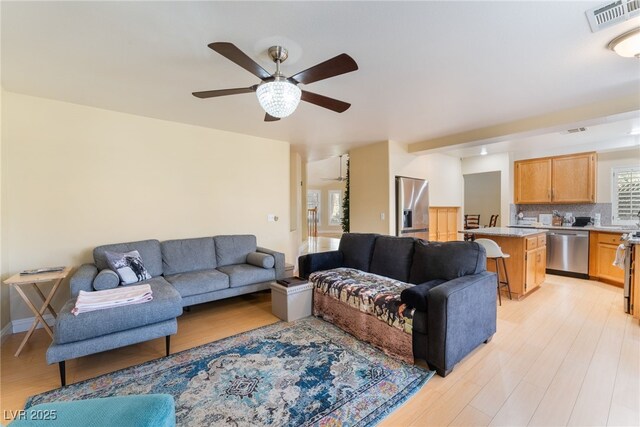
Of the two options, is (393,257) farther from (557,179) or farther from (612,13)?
(557,179)

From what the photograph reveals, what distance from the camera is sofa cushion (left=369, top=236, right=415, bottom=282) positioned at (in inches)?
117

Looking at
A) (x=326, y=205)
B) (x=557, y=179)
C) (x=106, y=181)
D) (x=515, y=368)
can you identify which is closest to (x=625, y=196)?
(x=557, y=179)

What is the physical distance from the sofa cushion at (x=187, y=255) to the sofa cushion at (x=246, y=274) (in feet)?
0.79

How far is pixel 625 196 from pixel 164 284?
284 inches

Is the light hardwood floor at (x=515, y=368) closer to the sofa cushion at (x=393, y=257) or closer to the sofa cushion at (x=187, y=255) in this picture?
the sofa cushion at (x=187, y=255)

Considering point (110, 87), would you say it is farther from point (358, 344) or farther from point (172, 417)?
point (358, 344)

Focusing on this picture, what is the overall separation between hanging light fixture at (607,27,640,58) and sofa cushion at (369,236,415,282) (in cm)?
216

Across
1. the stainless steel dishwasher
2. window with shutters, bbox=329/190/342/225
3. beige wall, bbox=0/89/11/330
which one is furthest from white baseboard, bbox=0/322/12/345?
window with shutters, bbox=329/190/342/225

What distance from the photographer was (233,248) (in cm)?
392

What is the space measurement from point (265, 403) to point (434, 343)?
1284mm

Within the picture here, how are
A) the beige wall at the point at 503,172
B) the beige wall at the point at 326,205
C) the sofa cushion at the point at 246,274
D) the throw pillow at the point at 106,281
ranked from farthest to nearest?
the beige wall at the point at 326,205 < the beige wall at the point at 503,172 < the sofa cushion at the point at 246,274 < the throw pillow at the point at 106,281

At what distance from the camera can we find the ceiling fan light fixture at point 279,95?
1812mm

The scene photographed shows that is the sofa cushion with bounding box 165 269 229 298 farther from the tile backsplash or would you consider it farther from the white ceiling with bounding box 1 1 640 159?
the tile backsplash

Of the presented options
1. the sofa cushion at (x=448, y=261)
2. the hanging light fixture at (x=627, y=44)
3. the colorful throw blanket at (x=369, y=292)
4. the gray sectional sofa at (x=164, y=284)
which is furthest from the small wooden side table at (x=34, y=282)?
the hanging light fixture at (x=627, y=44)
